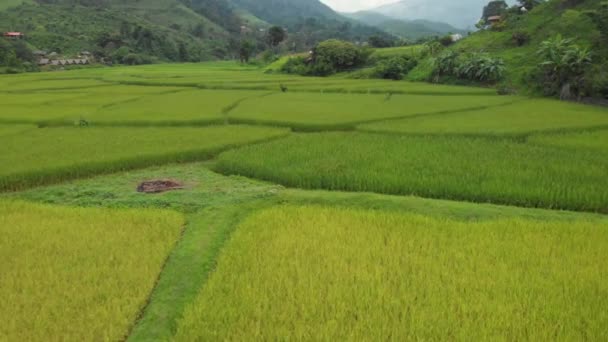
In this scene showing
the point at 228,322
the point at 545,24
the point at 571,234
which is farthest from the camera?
the point at 545,24

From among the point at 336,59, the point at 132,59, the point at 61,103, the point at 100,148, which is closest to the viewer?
the point at 100,148

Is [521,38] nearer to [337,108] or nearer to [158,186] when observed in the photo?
[337,108]

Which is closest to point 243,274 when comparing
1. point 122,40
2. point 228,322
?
point 228,322

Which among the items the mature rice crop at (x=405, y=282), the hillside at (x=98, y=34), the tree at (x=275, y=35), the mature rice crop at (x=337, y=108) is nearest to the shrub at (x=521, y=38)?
the mature rice crop at (x=337, y=108)

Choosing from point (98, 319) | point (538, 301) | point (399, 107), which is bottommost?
point (98, 319)

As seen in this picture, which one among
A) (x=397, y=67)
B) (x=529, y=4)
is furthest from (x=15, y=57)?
(x=529, y=4)

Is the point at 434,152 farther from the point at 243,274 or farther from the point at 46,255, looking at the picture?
the point at 46,255

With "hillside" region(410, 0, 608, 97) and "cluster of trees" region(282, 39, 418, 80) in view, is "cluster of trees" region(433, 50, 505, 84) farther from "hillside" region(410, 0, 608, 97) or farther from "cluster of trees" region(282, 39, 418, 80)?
"cluster of trees" region(282, 39, 418, 80)

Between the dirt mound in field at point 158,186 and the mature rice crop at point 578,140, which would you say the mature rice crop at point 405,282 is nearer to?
the dirt mound in field at point 158,186
